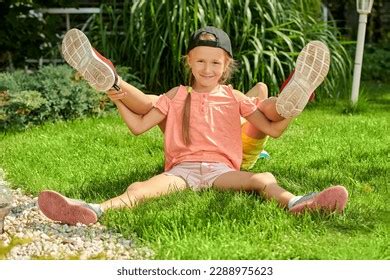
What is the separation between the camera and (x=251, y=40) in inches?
256

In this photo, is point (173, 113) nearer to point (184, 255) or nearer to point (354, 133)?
point (184, 255)

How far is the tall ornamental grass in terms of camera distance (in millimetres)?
6344

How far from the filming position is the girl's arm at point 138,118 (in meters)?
3.66

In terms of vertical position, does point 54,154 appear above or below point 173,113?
below

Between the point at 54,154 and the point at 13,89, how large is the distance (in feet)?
4.37

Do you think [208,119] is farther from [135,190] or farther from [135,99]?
[135,190]

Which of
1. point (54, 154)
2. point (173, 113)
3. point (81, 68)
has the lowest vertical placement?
point (54, 154)

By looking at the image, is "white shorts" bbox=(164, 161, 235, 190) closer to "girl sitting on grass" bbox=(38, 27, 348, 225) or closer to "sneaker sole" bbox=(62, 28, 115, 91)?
"girl sitting on grass" bbox=(38, 27, 348, 225)

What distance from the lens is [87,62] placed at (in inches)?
132

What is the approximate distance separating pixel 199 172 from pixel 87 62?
76cm

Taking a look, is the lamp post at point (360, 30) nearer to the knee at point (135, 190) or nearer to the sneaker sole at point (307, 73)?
the sneaker sole at point (307, 73)

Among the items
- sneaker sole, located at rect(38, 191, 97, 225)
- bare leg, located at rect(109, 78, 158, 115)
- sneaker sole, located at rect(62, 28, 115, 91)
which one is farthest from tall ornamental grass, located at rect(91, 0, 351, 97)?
sneaker sole, located at rect(38, 191, 97, 225)
